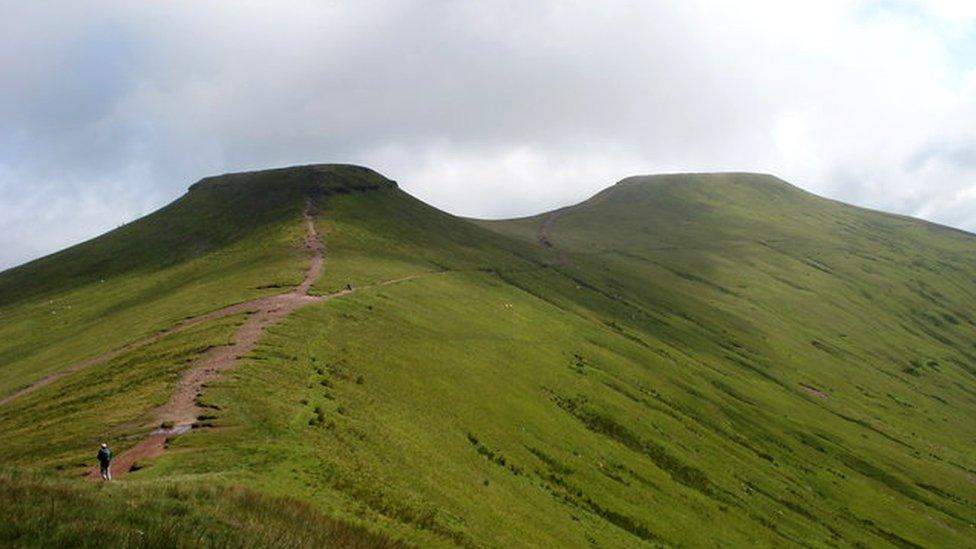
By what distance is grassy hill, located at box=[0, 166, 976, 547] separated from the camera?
32062mm

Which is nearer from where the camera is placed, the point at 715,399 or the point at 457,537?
the point at 457,537

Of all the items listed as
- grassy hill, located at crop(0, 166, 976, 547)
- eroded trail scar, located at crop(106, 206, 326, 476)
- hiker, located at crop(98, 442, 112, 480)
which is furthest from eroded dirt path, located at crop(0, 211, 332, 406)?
hiker, located at crop(98, 442, 112, 480)

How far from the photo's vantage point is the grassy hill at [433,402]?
32062 millimetres

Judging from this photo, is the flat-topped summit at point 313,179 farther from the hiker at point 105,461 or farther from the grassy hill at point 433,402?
the hiker at point 105,461

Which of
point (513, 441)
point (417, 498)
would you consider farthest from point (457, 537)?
point (513, 441)

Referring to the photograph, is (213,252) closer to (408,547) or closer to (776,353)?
(408,547)

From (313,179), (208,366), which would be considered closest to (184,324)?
(208,366)

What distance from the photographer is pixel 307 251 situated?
103 metres

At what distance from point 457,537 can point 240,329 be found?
31568 mm

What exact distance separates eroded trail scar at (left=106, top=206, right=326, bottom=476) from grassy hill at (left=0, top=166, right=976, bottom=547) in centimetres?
94

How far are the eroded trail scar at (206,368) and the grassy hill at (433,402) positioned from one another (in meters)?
0.94

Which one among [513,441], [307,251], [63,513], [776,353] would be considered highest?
[307,251]

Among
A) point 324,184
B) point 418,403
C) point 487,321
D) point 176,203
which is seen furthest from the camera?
point 176,203

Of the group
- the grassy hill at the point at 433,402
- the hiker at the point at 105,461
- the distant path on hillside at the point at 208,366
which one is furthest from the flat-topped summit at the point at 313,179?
the hiker at the point at 105,461
